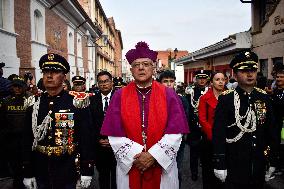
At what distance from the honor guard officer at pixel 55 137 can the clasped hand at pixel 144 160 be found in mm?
642

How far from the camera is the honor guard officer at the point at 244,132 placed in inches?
143

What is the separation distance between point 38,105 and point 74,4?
13428mm

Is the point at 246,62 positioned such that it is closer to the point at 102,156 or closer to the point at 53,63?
the point at 53,63

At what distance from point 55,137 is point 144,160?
104 cm

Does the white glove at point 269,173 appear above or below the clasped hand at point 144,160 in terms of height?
below

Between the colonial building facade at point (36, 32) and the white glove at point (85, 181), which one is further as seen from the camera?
the colonial building facade at point (36, 32)

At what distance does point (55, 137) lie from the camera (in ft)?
11.6

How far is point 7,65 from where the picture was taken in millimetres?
9539

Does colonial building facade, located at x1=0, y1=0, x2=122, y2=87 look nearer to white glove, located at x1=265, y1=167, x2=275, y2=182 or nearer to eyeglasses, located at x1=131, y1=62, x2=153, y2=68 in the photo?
eyeglasses, located at x1=131, y1=62, x2=153, y2=68

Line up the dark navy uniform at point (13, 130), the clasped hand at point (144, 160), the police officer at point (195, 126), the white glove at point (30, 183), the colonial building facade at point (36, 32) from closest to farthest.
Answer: the clasped hand at point (144, 160)
the white glove at point (30, 183)
the dark navy uniform at point (13, 130)
the police officer at point (195, 126)
the colonial building facade at point (36, 32)

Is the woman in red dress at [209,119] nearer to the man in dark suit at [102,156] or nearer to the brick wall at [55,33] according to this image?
the man in dark suit at [102,156]

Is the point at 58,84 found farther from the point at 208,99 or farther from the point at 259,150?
the point at 208,99

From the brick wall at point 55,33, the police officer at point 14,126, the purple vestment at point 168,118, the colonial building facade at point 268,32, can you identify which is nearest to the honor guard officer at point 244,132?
the purple vestment at point 168,118

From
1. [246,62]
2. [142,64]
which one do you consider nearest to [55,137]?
[142,64]
